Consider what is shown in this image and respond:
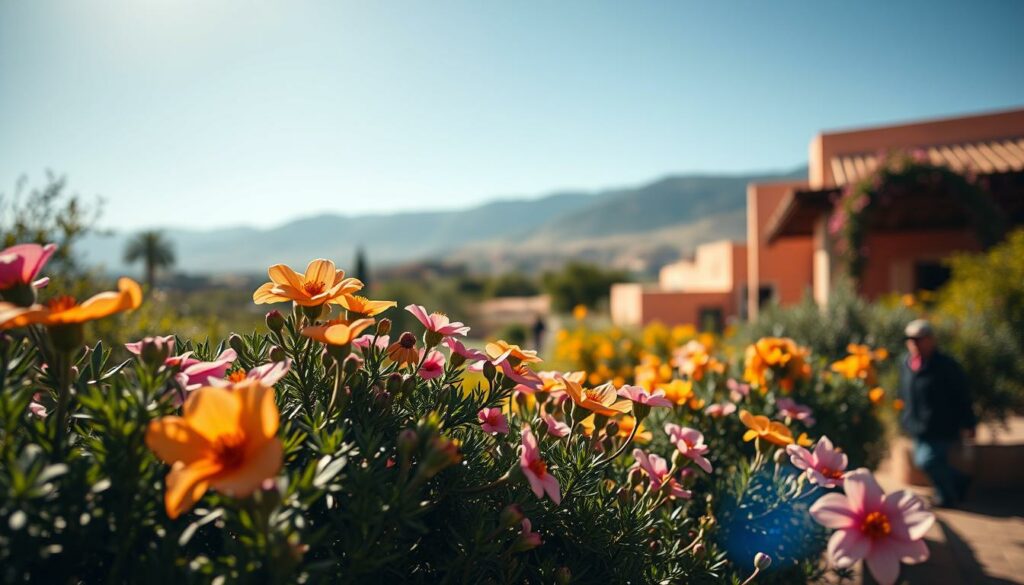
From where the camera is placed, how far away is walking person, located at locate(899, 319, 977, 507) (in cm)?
419

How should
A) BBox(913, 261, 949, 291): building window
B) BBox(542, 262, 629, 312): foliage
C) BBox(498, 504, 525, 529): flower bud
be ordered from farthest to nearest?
1. BBox(542, 262, 629, 312): foliage
2. BBox(913, 261, 949, 291): building window
3. BBox(498, 504, 525, 529): flower bud

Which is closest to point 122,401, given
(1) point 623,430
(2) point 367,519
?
(2) point 367,519

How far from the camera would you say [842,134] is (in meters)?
12.6

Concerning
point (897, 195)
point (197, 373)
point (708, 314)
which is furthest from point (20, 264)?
point (708, 314)

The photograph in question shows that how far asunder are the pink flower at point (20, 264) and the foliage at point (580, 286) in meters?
47.9

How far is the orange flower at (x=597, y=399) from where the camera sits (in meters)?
1.24

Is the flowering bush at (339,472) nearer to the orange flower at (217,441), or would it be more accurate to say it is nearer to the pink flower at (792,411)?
the orange flower at (217,441)

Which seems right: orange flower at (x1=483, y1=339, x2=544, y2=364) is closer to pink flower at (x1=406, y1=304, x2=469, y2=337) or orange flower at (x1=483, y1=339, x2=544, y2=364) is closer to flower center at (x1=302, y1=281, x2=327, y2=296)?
pink flower at (x1=406, y1=304, x2=469, y2=337)

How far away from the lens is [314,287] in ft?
4.01

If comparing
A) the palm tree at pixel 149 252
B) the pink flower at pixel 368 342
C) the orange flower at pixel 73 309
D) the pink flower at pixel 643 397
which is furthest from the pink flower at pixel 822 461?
the palm tree at pixel 149 252

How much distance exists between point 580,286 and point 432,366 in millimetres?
52137

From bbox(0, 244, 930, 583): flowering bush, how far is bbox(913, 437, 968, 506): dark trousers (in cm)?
329

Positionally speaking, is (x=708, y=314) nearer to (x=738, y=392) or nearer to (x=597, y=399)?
(x=738, y=392)

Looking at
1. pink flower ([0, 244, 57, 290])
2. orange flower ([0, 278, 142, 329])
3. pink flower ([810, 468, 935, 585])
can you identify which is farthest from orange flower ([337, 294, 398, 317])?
pink flower ([810, 468, 935, 585])
